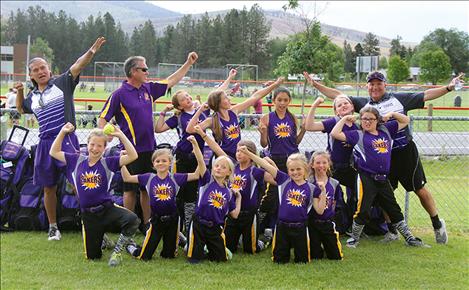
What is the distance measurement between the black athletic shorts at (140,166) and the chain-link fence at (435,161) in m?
1.45

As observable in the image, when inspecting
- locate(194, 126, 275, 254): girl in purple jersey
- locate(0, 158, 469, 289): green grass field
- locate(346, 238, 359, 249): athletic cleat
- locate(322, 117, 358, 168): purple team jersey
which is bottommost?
locate(0, 158, 469, 289): green grass field

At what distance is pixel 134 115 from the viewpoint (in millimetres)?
5527

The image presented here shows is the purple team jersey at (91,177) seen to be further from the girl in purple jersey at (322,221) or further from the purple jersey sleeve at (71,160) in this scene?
the girl in purple jersey at (322,221)

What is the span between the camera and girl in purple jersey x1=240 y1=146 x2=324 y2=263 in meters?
5.18

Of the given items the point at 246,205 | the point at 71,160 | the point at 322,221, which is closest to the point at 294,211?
the point at 322,221

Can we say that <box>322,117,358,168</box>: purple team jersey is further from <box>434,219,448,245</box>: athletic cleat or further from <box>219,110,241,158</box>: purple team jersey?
<box>434,219,448,245</box>: athletic cleat

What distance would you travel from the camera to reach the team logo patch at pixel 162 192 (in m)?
5.29

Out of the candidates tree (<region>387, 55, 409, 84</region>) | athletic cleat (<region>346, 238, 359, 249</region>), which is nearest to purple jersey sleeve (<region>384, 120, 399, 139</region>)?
athletic cleat (<region>346, 238, 359, 249</region>)

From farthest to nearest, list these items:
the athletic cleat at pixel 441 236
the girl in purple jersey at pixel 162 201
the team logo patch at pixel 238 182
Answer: the athletic cleat at pixel 441 236, the team logo patch at pixel 238 182, the girl in purple jersey at pixel 162 201

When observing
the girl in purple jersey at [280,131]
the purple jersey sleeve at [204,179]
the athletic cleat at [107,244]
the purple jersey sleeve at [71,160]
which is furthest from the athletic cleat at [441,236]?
the purple jersey sleeve at [71,160]

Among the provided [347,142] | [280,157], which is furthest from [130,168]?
[347,142]

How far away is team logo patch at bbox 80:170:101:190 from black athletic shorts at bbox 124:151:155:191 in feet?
1.42

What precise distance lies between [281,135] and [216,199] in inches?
45.1

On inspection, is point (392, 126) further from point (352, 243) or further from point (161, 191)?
point (161, 191)
